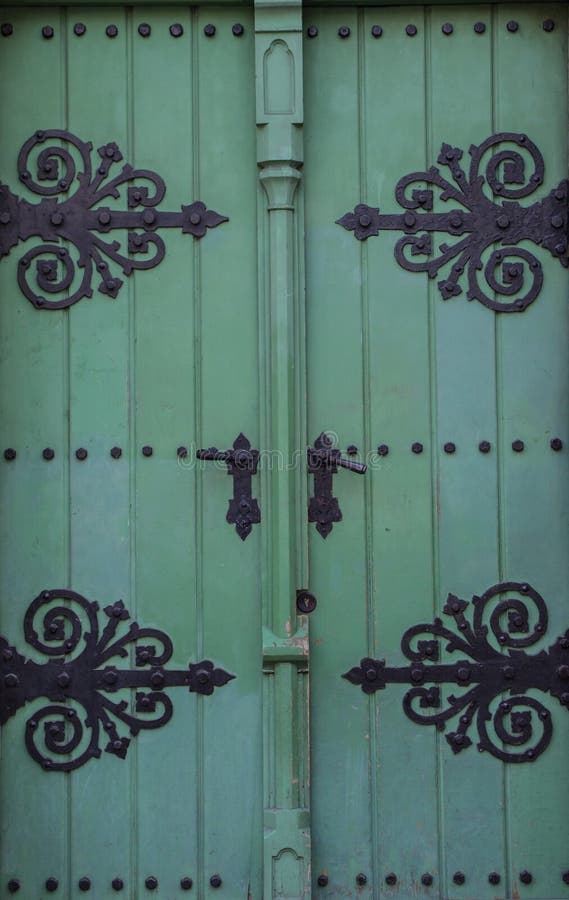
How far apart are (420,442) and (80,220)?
1.06 meters

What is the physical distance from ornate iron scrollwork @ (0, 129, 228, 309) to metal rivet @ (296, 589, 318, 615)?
0.92m

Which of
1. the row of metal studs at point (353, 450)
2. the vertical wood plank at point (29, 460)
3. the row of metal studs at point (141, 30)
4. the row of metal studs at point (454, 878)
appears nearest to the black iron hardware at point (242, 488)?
the row of metal studs at point (353, 450)

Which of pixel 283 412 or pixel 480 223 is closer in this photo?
pixel 283 412

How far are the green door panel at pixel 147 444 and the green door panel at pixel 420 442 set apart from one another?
196 millimetres

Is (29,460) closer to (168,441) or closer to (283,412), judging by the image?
(168,441)

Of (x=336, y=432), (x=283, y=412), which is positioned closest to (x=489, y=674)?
(x=336, y=432)

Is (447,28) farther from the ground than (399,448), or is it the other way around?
(447,28)

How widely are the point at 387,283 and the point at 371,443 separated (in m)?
0.42

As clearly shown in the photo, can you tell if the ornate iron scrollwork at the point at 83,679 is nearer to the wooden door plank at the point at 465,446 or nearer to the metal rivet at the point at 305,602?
the metal rivet at the point at 305,602

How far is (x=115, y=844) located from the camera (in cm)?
325

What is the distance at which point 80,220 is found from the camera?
3.34 meters

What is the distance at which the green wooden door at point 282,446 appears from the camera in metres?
3.26

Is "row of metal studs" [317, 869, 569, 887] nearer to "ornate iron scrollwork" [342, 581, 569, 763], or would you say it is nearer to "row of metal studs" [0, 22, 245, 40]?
"ornate iron scrollwork" [342, 581, 569, 763]

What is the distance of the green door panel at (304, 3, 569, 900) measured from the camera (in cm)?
327
